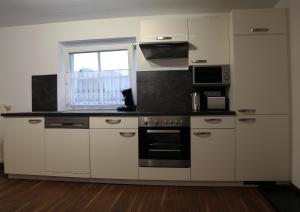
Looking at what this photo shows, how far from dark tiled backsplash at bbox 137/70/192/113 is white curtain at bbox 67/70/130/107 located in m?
0.33

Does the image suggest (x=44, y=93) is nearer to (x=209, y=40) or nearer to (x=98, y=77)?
(x=98, y=77)

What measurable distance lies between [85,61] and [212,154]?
2.39m

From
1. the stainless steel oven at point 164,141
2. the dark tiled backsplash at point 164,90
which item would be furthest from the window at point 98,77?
the stainless steel oven at point 164,141

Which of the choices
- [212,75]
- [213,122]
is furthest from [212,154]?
[212,75]

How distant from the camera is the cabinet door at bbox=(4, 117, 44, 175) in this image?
2730 mm

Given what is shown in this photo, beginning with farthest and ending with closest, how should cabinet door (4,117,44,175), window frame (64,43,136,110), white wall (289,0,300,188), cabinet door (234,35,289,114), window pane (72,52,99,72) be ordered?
1. window pane (72,52,99,72)
2. window frame (64,43,136,110)
3. cabinet door (4,117,44,175)
4. cabinet door (234,35,289,114)
5. white wall (289,0,300,188)

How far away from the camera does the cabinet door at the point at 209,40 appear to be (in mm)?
2650

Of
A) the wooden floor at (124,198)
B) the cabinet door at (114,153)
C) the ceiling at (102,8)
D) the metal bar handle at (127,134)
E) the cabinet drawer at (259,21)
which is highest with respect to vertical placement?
the ceiling at (102,8)

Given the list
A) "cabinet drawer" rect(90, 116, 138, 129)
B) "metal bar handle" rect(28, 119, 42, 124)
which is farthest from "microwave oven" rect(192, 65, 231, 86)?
"metal bar handle" rect(28, 119, 42, 124)

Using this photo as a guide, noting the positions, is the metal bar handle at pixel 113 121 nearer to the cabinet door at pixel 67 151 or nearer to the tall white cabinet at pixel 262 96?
the cabinet door at pixel 67 151

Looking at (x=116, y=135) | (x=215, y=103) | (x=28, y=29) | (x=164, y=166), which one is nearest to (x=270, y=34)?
(x=215, y=103)

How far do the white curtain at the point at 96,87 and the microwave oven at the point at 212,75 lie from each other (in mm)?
1090

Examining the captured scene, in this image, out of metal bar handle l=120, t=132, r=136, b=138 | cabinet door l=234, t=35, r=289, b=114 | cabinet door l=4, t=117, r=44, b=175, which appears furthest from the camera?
cabinet door l=4, t=117, r=44, b=175

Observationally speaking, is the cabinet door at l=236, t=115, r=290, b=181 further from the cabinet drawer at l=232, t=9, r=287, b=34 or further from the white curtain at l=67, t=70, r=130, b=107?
the white curtain at l=67, t=70, r=130, b=107
